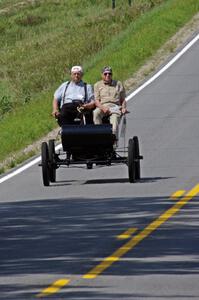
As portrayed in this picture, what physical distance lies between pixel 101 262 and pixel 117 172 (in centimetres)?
984

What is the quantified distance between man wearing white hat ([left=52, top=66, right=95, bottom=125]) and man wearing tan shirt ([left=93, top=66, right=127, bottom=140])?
21 centimetres

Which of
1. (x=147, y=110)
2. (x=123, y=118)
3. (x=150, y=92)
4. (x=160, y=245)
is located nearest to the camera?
(x=160, y=245)

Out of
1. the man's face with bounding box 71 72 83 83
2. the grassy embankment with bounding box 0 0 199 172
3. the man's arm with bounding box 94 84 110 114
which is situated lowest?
the man's arm with bounding box 94 84 110 114

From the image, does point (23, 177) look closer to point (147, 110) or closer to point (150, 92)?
point (147, 110)

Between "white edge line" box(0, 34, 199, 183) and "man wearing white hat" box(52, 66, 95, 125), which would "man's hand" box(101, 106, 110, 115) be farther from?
"white edge line" box(0, 34, 199, 183)

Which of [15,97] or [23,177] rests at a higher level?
[15,97]

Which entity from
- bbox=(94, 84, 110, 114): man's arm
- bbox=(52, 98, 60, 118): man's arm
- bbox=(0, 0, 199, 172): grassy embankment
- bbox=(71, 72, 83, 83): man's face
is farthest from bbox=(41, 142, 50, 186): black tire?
bbox=(0, 0, 199, 172): grassy embankment

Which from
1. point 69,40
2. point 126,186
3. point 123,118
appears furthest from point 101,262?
point 69,40

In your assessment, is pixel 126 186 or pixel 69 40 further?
pixel 69 40

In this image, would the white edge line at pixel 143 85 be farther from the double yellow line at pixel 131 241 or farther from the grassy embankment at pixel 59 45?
the double yellow line at pixel 131 241

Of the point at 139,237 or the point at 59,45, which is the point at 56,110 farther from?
the point at 59,45

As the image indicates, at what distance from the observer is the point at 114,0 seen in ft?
193

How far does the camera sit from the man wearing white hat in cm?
2147

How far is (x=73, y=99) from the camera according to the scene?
70.8 feet
